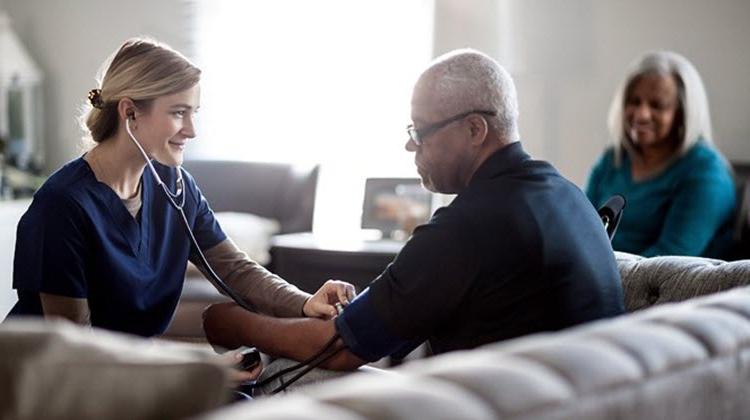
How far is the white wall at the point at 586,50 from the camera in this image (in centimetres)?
427

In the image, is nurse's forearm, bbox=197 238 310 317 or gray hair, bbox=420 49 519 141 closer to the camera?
gray hair, bbox=420 49 519 141

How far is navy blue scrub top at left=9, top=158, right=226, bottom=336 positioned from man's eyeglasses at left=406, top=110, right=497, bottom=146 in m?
0.53

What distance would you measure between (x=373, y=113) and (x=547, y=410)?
4.16 metres

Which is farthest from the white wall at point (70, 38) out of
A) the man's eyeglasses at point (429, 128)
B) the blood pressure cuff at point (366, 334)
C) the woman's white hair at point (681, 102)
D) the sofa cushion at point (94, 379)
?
the sofa cushion at point (94, 379)

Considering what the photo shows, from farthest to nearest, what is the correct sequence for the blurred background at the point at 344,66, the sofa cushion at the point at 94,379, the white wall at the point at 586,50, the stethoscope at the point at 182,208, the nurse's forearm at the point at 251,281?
the blurred background at the point at 344,66 → the white wall at the point at 586,50 → the nurse's forearm at the point at 251,281 → the stethoscope at the point at 182,208 → the sofa cushion at the point at 94,379

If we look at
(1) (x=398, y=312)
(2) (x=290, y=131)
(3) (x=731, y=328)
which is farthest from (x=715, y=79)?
(3) (x=731, y=328)

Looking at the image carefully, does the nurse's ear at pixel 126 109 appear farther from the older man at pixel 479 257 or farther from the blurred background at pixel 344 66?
the blurred background at pixel 344 66

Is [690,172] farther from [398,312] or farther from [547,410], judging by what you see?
[547,410]

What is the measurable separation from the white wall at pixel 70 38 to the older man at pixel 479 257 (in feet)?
12.1

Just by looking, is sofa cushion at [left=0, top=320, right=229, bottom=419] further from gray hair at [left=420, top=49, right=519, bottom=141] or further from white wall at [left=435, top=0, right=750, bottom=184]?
white wall at [left=435, top=0, right=750, bottom=184]

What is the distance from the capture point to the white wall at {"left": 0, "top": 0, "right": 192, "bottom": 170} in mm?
5719

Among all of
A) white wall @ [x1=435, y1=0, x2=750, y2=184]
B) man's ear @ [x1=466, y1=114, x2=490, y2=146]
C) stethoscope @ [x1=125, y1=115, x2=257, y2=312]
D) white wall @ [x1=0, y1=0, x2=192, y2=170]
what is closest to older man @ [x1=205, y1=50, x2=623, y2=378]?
man's ear @ [x1=466, y1=114, x2=490, y2=146]

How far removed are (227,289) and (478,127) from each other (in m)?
0.63

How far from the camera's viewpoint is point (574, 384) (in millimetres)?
1061
